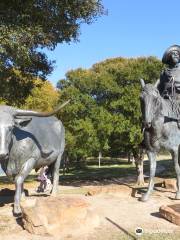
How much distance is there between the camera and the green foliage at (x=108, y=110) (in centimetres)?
2620

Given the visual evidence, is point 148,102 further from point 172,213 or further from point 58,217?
point 58,217

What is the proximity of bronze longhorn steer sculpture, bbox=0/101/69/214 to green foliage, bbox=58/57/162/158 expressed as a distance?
14149 millimetres

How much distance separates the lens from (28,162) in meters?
10.2

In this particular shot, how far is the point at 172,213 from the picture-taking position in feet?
31.0

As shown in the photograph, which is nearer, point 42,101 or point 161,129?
point 161,129


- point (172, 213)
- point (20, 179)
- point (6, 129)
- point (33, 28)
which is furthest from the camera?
point (33, 28)

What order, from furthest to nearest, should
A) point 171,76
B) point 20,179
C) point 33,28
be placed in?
point 33,28 → point 171,76 → point 20,179

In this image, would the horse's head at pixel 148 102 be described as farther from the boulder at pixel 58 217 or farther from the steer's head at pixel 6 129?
the steer's head at pixel 6 129

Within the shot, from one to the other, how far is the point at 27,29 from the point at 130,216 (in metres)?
8.81

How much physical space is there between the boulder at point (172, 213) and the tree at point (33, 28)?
845 cm

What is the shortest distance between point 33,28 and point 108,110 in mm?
13171

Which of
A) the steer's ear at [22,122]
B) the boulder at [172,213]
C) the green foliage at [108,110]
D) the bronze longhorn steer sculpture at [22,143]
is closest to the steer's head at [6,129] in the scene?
the bronze longhorn steer sculpture at [22,143]

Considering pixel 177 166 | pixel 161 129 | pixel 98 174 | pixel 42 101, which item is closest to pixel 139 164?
pixel 98 174

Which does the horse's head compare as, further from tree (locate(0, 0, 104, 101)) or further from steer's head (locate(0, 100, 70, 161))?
tree (locate(0, 0, 104, 101))
